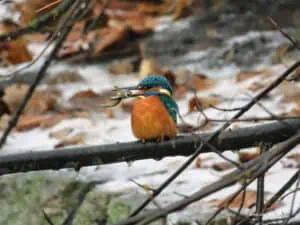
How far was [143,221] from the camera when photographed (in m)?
1.73

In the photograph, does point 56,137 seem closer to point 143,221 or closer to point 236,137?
point 236,137

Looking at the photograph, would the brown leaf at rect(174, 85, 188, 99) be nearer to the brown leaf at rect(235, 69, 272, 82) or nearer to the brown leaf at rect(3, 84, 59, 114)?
the brown leaf at rect(235, 69, 272, 82)

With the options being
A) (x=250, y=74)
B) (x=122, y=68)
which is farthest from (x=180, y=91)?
(x=122, y=68)

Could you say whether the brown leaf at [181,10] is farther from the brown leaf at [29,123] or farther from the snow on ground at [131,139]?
the brown leaf at [29,123]

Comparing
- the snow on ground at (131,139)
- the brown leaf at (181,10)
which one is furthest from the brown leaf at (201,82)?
the brown leaf at (181,10)

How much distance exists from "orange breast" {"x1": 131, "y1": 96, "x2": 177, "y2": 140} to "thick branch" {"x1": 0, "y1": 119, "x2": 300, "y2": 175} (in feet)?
0.13

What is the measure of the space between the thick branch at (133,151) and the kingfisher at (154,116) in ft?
0.13

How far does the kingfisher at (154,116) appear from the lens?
2641 mm

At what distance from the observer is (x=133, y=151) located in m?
2.57

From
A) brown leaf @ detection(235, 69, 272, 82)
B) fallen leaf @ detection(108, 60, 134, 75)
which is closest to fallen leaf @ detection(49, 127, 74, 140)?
fallen leaf @ detection(108, 60, 134, 75)

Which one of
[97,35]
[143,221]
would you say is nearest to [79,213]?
[143,221]

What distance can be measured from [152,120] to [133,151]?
0.50 ft

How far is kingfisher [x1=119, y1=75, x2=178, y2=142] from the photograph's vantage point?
2.64 m

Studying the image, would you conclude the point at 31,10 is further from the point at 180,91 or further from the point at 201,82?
the point at 201,82
